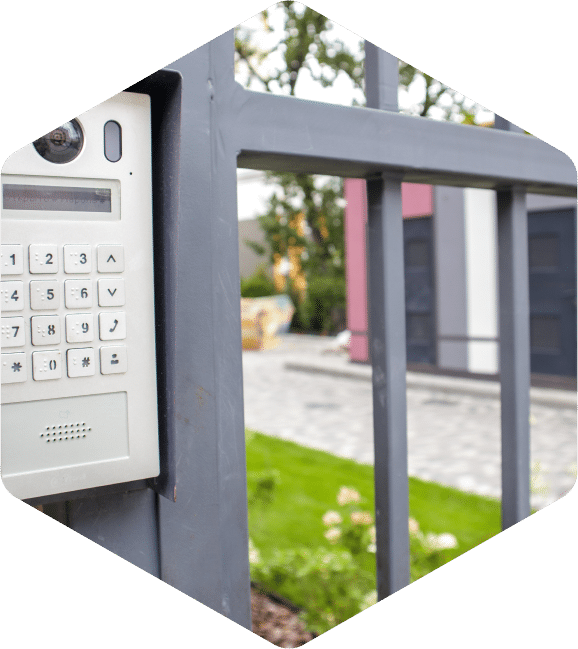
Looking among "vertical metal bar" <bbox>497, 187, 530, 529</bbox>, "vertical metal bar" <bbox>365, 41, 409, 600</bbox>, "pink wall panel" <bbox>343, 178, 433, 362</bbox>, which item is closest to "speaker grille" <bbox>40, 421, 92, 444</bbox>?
"vertical metal bar" <bbox>365, 41, 409, 600</bbox>

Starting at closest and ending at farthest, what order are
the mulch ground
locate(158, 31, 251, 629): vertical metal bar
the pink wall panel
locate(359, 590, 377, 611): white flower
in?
locate(158, 31, 251, 629): vertical metal bar < locate(359, 590, 377, 611): white flower < the mulch ground < the pink wall panel

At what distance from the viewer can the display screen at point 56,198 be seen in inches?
24.0

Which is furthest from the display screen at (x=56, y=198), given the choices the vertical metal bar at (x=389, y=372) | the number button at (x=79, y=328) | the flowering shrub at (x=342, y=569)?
the flowering shrub at (x=342, y=569)

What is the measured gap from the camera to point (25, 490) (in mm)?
628

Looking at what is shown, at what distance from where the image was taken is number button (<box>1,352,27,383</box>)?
61 centimetres

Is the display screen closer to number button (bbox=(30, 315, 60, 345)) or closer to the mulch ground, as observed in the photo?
number button (bbox=(30, 315, 60, 345))

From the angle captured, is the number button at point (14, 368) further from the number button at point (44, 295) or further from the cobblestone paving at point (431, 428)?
the cobblestone paving at point (431, 428)

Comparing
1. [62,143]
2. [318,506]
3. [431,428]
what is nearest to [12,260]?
[62,143]

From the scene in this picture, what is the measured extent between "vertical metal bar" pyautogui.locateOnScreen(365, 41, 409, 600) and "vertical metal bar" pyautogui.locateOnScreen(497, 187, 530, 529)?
1.07 feet

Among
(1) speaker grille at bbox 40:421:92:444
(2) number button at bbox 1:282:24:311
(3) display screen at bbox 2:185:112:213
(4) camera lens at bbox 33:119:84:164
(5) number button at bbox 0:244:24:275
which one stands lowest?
(1) speaker grille at bbox 40:421:92:444

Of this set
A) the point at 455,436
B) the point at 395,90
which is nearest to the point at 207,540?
the point at 395,90

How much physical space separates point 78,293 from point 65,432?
5.8 inches

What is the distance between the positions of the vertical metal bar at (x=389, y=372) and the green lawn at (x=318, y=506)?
682 mm

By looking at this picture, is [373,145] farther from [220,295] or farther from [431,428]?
[431,428]
